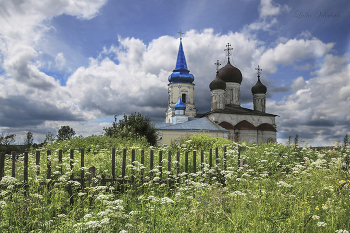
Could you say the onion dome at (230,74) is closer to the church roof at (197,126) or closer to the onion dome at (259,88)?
the onion dome at (259,88)

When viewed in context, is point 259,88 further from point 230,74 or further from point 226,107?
point 226,107

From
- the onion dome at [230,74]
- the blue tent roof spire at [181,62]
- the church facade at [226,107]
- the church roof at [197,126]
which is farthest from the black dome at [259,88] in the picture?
the church roof at [197,126]

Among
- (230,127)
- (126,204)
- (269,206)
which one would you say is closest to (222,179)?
(269,206)

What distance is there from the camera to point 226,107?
35.8 metres

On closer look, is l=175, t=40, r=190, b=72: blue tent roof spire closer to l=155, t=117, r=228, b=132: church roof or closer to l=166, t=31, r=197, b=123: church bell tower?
l=166, t=31, r=197, b=123: church bell tower

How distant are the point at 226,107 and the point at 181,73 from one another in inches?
326

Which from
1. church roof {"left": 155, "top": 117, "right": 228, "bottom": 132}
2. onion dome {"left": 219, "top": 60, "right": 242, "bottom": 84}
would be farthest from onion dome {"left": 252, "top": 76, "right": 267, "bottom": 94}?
church roof {"left": 155, "top": 117, "right": 228, "bottom": 132}

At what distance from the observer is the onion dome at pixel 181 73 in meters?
36.1

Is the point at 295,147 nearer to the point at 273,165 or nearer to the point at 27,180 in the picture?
the point at 273,165

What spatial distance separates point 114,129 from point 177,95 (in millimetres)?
16643

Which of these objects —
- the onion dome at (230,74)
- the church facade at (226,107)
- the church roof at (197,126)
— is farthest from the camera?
the onion dome at (230,74)

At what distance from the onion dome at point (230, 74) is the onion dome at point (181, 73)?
4.89 m

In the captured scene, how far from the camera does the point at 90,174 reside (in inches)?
201

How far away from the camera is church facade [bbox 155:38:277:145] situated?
3148cm
